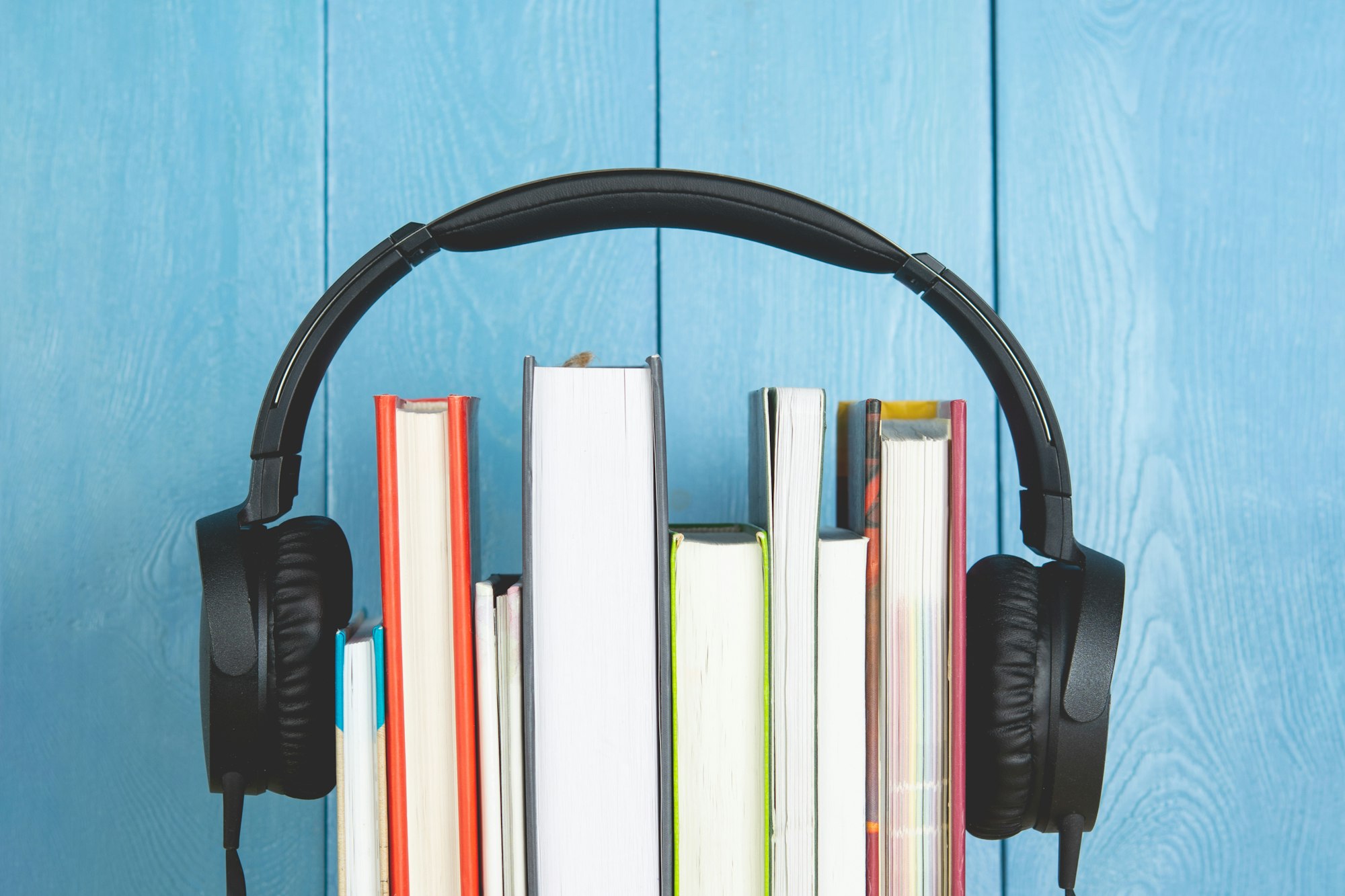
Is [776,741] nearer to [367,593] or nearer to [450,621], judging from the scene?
[450,621]

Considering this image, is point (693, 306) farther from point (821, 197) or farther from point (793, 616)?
point (793, 616)

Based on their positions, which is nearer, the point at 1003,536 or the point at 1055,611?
the point at 1055,611

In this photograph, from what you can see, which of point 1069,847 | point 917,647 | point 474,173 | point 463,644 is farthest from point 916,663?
point 474,173

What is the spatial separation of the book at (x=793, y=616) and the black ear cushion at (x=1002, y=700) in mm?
85

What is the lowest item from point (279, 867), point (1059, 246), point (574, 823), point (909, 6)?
point (279, 867)

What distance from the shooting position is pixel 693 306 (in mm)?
620

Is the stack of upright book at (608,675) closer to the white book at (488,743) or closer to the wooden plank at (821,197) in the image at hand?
the white book at (488,743)

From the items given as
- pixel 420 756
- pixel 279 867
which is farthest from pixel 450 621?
pixel 279 867

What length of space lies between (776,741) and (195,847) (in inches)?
19.8

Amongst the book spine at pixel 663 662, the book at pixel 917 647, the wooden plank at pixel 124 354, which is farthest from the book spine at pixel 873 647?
the wooden plank at pixel 124 354

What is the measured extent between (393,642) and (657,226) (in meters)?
0.24

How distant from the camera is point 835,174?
2.03 feet

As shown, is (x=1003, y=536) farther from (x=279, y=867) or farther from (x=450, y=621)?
(x=279, y=867)

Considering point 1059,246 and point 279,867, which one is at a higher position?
point 1059,246
